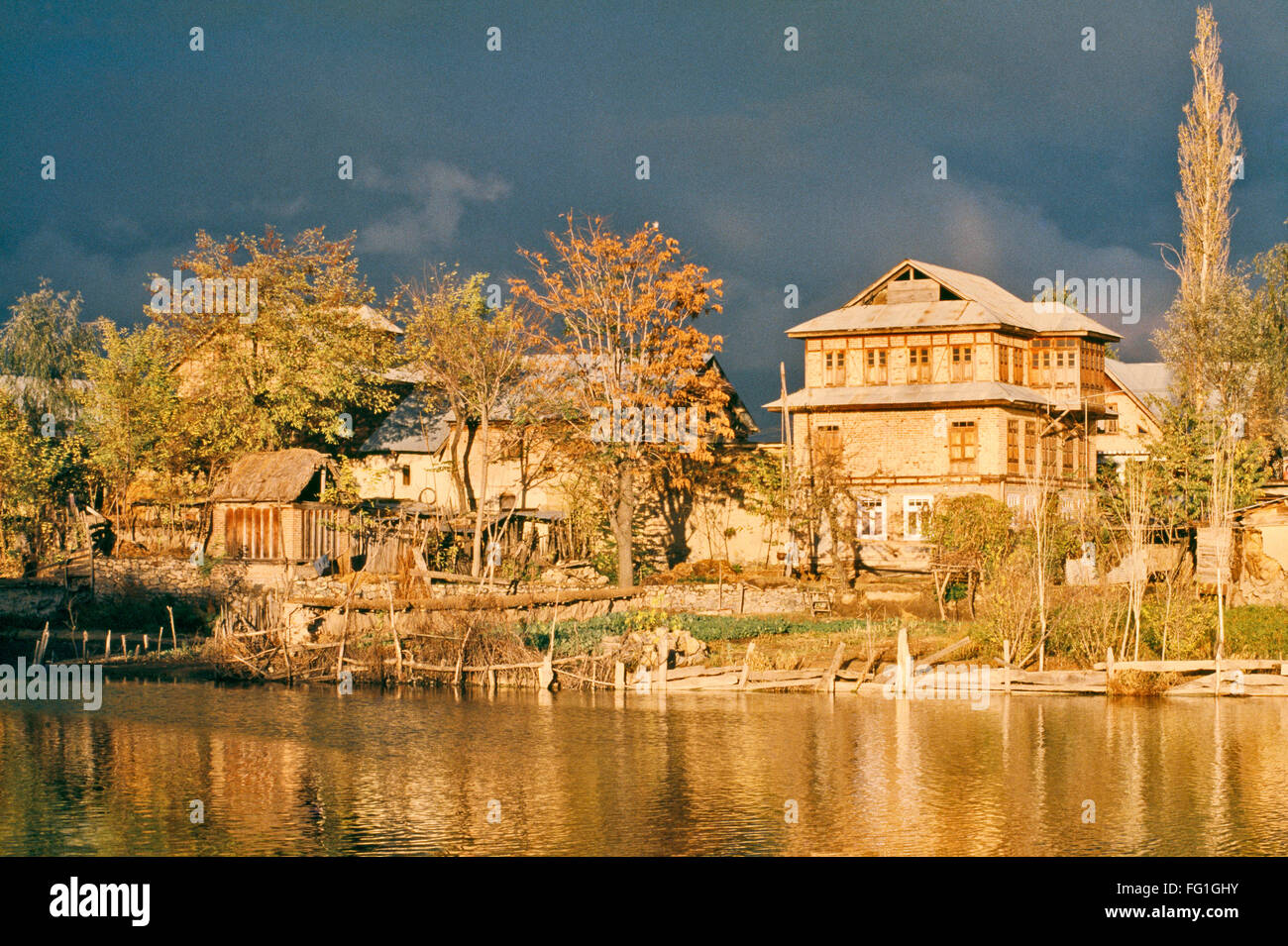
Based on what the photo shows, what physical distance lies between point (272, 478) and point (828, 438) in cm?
2061

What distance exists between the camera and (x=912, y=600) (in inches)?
1737

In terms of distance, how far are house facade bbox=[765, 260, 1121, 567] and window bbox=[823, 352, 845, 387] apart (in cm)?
4

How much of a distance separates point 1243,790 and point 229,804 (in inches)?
703

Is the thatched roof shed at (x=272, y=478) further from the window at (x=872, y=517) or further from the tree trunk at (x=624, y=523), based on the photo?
the window at (x=872, y=517)

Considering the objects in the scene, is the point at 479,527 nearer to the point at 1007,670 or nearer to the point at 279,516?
Result: the point at 279,516

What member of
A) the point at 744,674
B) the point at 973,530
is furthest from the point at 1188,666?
the point at 973,530

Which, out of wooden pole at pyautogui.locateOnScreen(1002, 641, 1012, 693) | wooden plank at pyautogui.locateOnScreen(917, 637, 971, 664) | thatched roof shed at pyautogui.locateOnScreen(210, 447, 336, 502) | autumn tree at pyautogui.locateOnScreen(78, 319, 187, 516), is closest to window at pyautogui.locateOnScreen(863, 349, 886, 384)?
wooden plank at pyautogui.locateOnScreen(917, 637, 971, 664)

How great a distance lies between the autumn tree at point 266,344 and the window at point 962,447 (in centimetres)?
2217

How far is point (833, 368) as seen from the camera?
2112 inches

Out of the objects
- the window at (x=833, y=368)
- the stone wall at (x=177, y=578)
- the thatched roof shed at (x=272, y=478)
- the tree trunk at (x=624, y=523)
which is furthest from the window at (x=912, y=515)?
the stone wall at (x=177, y=578)

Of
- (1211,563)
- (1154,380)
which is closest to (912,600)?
(1211,563)

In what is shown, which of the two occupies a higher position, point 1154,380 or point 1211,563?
point 1154,380
